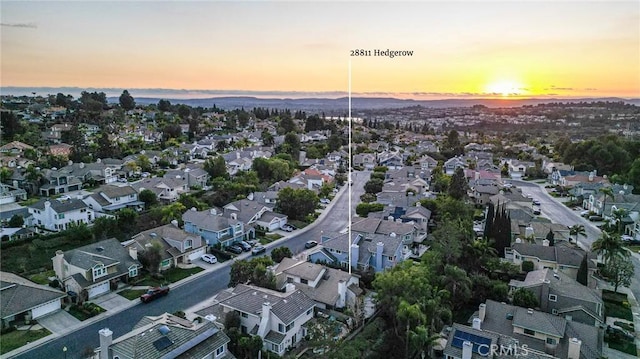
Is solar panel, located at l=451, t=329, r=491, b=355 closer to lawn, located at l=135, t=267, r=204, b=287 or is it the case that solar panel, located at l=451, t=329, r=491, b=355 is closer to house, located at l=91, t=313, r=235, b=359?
house, located at l=91, t=313, r=235, b=359

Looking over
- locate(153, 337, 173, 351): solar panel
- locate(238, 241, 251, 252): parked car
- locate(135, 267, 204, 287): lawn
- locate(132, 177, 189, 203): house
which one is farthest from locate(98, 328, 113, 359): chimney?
locate(132, 177, 189, 203): house

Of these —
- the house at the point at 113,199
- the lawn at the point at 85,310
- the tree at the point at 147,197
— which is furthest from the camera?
the tree at the point at 147,197

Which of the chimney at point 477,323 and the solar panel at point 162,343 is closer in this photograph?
the solar panel at point 162,343

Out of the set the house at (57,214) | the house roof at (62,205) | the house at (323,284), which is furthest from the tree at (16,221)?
the house at (323,284)

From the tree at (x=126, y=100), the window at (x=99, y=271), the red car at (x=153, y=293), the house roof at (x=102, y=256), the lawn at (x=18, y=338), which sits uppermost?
the tree at (x=126, y=100)

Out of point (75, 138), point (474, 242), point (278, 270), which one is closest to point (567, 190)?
point (474, 242)

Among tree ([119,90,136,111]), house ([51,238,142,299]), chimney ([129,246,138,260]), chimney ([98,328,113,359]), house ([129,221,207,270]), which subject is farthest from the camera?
tree ([119,90,136,111])

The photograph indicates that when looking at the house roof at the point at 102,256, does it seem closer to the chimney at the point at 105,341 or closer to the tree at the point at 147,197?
the chimney at the point at 105,341

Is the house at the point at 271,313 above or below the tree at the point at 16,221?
below
